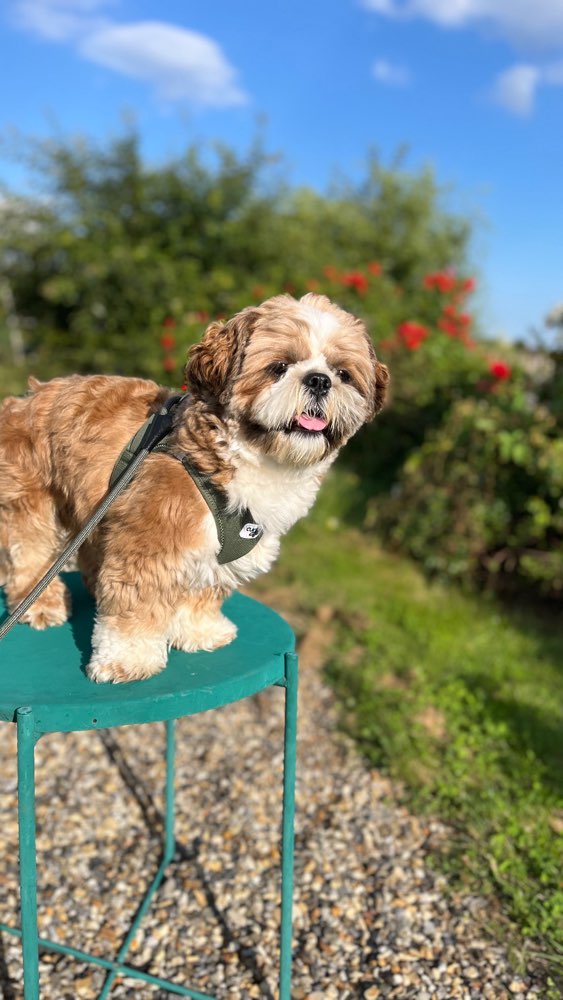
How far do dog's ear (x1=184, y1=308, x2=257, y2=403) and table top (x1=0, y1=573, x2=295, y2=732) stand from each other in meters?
0.81

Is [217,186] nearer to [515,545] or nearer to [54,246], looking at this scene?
[54,246]

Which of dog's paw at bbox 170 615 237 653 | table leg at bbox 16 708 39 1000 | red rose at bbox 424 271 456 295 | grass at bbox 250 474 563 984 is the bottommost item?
grass at bbox 250 474 563 984

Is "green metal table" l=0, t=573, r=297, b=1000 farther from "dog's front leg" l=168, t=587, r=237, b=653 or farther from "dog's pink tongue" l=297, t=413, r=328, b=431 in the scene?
"dog's pink tongue" l=297, t=413, r=328, b=431

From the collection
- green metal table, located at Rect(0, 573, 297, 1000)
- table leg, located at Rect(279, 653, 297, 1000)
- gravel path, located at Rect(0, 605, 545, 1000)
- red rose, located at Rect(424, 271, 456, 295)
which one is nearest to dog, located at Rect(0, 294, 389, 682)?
green metal table, located at Rect(0, 573, 297, 1000)

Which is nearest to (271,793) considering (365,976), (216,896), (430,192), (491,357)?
(216,896)

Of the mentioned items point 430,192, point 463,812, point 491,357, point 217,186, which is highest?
point 430,192

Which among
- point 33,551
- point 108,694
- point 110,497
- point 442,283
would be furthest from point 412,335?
point 108,694

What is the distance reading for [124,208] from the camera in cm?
882

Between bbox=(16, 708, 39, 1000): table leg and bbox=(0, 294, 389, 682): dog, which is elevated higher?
bbox=(0, 294, 389, 682): dog

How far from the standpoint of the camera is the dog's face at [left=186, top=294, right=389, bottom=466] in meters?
2.07

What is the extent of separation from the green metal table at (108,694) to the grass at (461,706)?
4.07ft

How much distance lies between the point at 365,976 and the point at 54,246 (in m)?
8.34

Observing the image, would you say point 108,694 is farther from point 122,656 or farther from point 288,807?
point 288,807

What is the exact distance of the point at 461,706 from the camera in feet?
14.8
